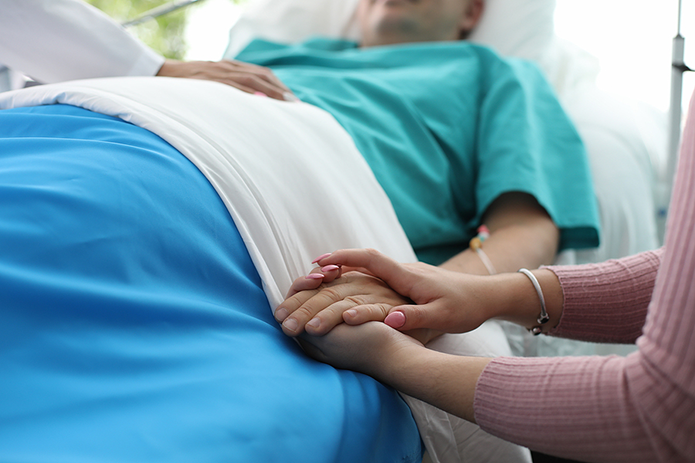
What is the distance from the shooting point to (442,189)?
0.97 metres

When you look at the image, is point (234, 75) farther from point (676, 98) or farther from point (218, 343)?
point (676, 98)

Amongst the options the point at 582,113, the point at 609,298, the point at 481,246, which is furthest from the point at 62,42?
the point at 582,113

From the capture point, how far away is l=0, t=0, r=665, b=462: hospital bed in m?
0.35

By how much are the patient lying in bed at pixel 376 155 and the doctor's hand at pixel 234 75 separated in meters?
0.08

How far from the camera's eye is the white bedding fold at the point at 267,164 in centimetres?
56

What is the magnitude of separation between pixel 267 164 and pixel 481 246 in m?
0.42

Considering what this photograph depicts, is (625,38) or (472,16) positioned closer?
(472,16)

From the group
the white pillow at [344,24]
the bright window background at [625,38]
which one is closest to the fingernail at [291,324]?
the white pillow at [344,24]

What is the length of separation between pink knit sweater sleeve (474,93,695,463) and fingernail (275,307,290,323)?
0.64ft

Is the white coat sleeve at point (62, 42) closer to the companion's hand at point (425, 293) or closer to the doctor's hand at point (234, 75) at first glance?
the doctor's hand at point (234, 75)

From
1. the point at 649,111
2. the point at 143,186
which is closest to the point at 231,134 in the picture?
the point at 143,186

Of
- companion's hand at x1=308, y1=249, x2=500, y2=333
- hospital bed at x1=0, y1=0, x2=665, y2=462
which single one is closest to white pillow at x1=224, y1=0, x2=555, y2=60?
hospital bed at x1=0, y1=0, x2=665, y2=462

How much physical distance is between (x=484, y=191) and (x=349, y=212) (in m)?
0.40

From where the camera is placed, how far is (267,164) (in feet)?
2.04
